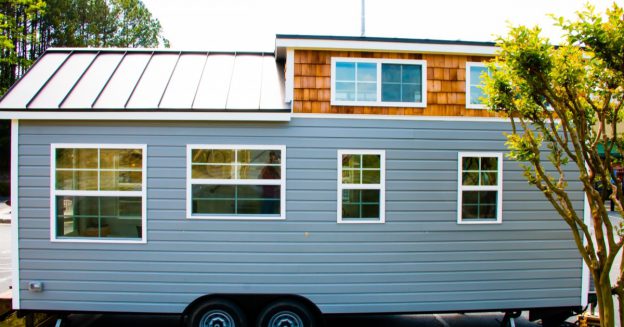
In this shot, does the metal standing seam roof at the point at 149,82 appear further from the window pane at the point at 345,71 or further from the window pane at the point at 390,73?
the window pane at the point at 390,73

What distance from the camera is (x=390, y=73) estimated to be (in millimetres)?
5910

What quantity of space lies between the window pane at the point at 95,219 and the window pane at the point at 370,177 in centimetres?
338

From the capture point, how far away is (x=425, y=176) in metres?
5.83

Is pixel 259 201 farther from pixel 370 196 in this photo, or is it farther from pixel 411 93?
pixel 411 93

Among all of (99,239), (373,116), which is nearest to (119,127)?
(99,239)

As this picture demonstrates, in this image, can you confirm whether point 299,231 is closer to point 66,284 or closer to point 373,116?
point 373,116

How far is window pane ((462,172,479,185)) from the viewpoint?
5926mm

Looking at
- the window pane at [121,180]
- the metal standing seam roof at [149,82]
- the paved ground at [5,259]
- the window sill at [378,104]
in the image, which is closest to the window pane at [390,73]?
the window sill at [378,104]

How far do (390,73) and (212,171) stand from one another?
3.01 metres

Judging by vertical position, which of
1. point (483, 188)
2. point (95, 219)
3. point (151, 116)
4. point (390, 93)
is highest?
point (390, 93)

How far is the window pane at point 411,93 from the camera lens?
5.91m

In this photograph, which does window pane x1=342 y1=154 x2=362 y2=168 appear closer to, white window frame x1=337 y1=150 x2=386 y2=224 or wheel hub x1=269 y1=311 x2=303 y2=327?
white window frame x1=337 y1=150 x2=386 y2=224

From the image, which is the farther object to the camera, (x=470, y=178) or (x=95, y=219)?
(x=470, y=178)

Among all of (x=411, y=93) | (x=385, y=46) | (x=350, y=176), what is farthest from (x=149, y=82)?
(x=411, y=93)
